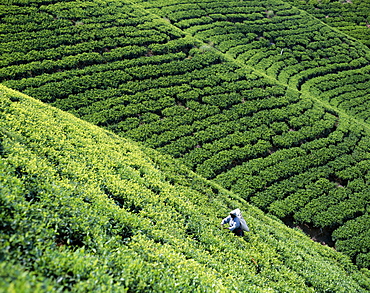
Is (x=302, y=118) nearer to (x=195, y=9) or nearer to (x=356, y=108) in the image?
(x=356, y=108)

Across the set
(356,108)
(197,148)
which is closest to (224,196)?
(197,148)

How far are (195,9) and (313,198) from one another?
3231cm

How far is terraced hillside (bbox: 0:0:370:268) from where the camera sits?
20062 mm

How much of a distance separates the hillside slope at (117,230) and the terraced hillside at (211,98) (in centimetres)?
355

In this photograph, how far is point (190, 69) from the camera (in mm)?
28062

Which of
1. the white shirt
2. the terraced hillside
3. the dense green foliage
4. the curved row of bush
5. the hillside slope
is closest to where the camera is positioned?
the hillside slope

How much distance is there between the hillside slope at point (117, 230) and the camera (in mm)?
5727

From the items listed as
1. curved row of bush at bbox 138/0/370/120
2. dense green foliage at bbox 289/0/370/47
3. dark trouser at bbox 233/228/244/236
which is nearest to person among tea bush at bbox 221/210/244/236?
dark trouser at bbox 233/228/244/236

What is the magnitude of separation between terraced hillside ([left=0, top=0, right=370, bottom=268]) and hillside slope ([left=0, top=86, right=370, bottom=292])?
11.7 feet

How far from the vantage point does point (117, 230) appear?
7.88 m

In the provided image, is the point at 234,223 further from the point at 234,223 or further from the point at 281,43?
the point at 281,43

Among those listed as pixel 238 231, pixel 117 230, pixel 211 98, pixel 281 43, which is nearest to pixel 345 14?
pixel 281 43

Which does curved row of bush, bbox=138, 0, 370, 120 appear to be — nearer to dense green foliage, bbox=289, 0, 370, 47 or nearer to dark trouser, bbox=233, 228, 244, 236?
dense green foliage, bbox=289, 0, 370, 47

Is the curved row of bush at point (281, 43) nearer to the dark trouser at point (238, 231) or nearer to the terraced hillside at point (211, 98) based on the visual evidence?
the terraced hillside at point (211, 98)
